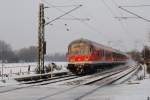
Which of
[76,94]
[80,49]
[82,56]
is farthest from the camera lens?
[80,49]

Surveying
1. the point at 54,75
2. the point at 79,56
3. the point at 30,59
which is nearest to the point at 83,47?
the point at 79,56

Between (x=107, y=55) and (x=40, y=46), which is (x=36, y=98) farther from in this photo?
(x=107, y=55)

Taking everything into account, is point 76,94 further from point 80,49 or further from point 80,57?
point 80,49

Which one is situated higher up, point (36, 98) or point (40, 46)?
point (40, 46)

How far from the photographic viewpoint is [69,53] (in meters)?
43.3

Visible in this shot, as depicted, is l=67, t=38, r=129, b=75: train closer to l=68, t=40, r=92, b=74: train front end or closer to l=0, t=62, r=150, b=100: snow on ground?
l=68, t=40, r=92, b=74: train front end

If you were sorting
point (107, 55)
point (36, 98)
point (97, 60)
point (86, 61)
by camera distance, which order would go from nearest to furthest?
point (36, 98) → point (86, 61) → point (97, 60) → point (107, 55)

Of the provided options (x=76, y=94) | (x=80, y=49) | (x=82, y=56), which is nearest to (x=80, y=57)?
(x=82, y=56)

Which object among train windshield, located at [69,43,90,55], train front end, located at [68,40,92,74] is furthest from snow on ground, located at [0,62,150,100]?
train windshield, located at [69,43,90,55]

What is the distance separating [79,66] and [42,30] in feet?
19.7

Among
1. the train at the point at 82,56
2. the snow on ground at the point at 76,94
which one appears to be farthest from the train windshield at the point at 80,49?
the snow on ground at the point at 76,94

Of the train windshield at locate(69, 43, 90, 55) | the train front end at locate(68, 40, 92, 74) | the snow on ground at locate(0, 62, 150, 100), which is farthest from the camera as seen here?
the train windshield at locate(69, 43, 90, 55)

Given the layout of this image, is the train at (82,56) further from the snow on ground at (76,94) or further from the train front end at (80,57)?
the snow on ground at (76,94)

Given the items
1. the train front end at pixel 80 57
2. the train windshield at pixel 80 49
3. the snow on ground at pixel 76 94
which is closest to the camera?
the snow on ground at pixel 76 94
